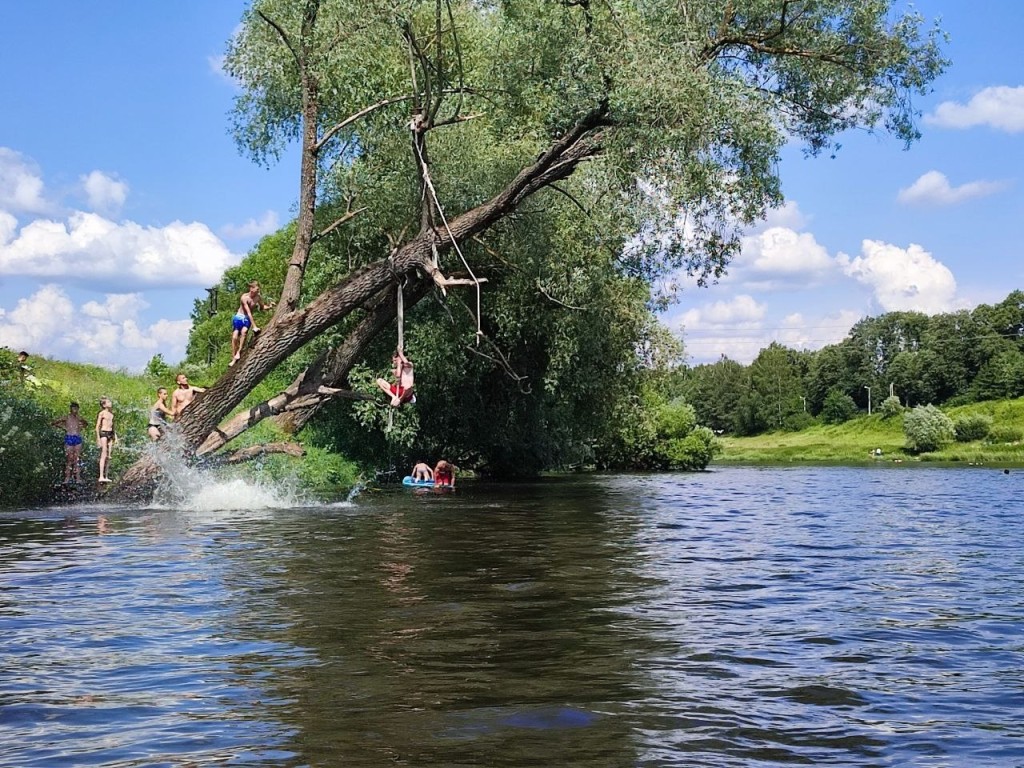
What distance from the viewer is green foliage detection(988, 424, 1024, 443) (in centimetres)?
11425

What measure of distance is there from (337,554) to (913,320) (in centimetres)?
16498

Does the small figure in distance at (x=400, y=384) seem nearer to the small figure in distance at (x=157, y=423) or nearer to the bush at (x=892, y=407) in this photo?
the small figure in distance at (x=157, y=423)

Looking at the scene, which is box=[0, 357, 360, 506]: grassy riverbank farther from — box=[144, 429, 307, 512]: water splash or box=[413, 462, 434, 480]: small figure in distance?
box=[413, 462, 434, 480]: small figure in distance

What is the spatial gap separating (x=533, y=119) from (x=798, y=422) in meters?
142

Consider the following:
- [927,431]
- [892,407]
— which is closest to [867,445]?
[892,407]

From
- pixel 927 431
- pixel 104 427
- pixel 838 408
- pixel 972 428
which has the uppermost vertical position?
pixel 838 408

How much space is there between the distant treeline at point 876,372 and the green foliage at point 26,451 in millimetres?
120910

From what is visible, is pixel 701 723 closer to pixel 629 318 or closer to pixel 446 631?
pixel 446 631

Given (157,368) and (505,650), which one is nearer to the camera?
(505,650)

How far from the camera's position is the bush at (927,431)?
11612 centimetres

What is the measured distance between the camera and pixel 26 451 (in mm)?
23578

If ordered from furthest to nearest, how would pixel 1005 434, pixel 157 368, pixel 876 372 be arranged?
pixel 876 372 < pixel 1005 434 < pixel 157 368

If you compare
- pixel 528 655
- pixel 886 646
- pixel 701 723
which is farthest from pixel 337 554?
pixel 701 723

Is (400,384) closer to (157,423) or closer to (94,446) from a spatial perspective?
(157,423)
